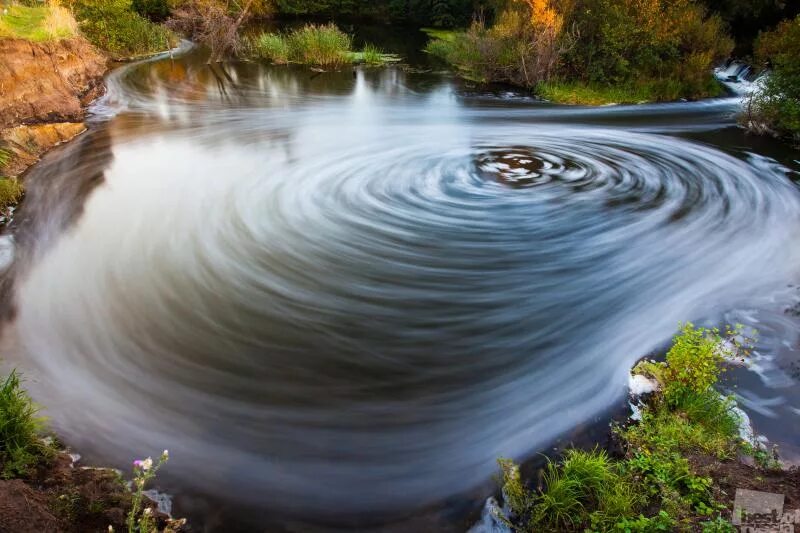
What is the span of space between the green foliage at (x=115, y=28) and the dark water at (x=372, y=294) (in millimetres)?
10963

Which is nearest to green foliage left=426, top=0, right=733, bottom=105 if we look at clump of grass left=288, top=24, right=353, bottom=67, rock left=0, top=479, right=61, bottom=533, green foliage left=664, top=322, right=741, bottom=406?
clump of grass left=288, top=24, right=353, bottom=67

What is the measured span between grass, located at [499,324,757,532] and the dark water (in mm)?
365

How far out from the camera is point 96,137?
1188cm

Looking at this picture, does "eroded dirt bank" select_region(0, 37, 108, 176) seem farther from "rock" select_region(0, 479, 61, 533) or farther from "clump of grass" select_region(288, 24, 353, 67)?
"clump of grass" select_region(288, 24, 353, 67)

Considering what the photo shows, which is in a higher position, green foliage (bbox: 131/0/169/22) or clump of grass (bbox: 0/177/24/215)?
green foliage (bbox: 131/0/169/22)

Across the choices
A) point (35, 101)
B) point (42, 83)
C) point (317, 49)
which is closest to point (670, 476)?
point (35, 101)

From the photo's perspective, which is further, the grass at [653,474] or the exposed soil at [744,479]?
the exposed soil at [744,479]

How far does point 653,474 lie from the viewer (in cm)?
358

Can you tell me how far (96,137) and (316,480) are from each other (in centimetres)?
1145

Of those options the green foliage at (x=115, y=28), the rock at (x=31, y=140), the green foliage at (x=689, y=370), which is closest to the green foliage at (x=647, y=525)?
the green foliage at (x=689, y=370)

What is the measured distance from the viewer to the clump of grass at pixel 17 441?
3406 mm

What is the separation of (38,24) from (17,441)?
15.9m

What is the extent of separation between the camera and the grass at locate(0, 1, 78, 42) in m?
12.9

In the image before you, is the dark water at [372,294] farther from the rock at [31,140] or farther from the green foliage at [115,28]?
the green foliage at [115,28]
